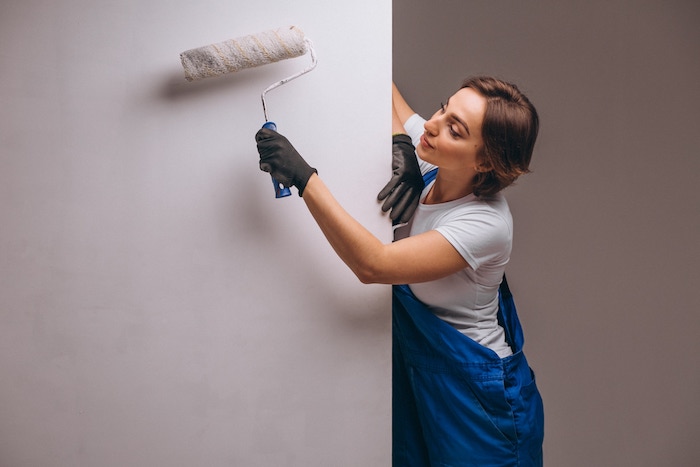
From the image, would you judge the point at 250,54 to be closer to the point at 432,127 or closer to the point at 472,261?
the point at 432,127

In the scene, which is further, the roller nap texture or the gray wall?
the gray wall

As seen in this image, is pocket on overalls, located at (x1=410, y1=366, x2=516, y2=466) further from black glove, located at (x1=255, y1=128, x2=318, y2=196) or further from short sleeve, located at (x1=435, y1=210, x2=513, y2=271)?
black glove, located at (x1=255, y1=128, x2=318, y2=196)

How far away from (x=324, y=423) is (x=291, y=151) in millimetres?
508

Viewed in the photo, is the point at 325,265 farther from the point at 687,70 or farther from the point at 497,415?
the point at 687,70

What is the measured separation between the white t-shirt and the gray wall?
33.8 inches

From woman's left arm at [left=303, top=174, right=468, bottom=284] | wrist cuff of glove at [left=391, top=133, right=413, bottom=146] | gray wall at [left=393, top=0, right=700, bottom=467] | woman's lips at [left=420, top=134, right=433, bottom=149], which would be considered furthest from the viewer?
gray wall at [left=393, top=0, right=700, bottom=467]

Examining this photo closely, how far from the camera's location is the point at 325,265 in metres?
1.14

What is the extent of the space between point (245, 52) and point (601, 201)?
1.45m

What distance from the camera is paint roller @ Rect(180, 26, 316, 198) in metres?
1.04

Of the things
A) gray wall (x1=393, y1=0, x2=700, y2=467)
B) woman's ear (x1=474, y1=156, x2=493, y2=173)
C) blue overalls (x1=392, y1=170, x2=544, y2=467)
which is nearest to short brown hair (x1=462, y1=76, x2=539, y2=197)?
woman's ear (x1=474, y1=156, x2=493, y2=173)

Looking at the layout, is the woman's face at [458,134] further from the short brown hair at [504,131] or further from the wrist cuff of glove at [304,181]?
the wrist cuff of glove at [304,181]

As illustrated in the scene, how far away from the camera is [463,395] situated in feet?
3.84

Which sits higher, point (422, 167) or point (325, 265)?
point (422, 167)

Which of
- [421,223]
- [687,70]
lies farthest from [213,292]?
[687,70]
